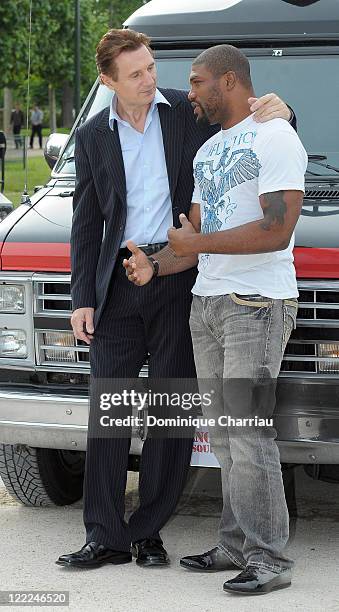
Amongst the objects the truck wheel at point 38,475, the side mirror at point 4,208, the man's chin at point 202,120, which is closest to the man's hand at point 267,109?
the man's chin at point 202,120

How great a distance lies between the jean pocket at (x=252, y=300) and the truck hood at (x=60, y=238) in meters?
0.37

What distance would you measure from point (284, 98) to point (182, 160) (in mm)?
1270

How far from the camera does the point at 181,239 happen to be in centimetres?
466

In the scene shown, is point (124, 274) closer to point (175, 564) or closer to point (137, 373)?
point (137, 373)

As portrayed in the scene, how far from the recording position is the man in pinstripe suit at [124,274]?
507 centimetres

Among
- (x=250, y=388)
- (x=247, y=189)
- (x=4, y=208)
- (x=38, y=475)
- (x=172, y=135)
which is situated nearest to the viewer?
(x=247, y=189)

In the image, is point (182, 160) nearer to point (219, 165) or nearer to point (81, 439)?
Result: point (219, 165)

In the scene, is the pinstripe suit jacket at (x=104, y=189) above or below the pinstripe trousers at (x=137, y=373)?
above

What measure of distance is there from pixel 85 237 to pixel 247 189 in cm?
81

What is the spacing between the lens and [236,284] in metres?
4.72

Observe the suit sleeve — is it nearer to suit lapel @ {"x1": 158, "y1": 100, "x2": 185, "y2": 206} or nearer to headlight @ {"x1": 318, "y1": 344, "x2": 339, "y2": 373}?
suit lapel @ {"x1": 158, "y1": 100, "x2": 185, "y2": 206}

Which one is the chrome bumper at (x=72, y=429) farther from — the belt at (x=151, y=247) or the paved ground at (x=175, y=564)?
the belt at (x=151, y=247)

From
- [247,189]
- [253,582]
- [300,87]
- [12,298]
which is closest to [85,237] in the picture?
[12,298]

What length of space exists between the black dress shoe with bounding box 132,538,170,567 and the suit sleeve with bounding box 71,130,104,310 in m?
0.99
